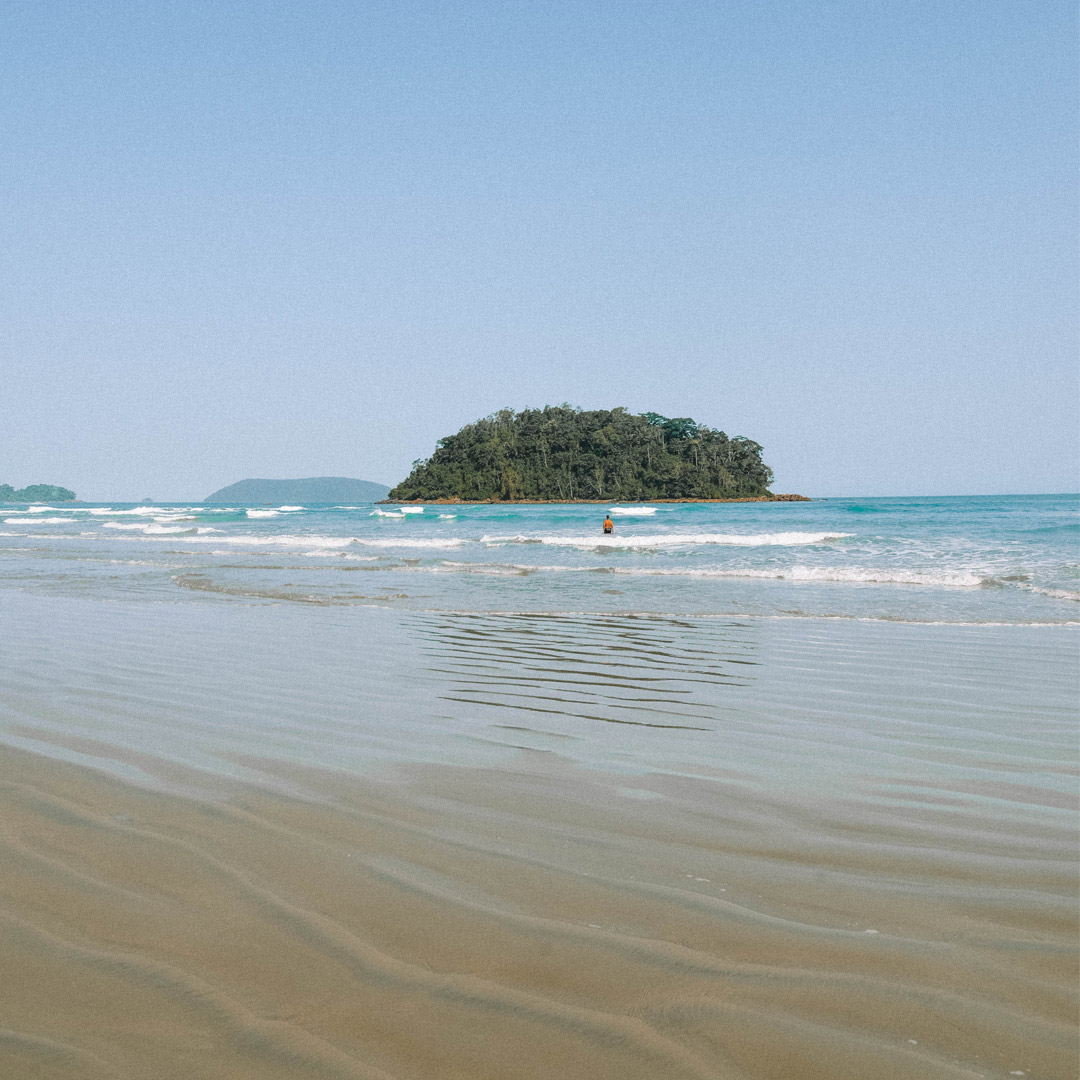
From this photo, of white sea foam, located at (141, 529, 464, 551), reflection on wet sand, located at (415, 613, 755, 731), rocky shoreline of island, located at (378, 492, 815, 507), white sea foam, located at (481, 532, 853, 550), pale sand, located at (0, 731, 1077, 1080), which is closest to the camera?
pale sand, located at (0, 731, 1077, 1080)

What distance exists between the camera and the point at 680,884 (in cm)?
277

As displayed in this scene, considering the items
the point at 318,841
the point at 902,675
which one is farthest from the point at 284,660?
the point at 902,675

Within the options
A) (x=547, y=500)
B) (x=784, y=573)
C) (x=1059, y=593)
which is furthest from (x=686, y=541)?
(x=547, y=500)

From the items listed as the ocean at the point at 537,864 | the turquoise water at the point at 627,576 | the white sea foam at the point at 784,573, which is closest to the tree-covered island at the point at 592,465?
the turquoise water at the point at 627,576

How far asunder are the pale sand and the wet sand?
10 mm

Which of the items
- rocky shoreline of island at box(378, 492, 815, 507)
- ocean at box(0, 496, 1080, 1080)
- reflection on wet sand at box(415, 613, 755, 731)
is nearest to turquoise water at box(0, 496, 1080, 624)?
reflection on wet sand at box(415, 613, 755, 731)

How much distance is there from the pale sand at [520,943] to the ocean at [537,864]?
11 millimetres

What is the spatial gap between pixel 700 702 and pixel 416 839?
3.09m

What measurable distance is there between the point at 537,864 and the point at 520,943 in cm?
58

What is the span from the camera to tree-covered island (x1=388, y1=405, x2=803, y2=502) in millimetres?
115500

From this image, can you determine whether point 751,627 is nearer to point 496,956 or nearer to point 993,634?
point 993,634

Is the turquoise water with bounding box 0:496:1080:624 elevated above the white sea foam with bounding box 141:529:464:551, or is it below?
below

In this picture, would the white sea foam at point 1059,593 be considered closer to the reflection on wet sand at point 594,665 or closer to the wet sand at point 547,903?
the reflection on wet sand at point 594,665

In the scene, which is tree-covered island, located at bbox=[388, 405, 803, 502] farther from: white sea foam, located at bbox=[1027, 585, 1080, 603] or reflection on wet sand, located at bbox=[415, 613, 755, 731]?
reflection on wet sand, located at bbox=[415, 613, 755, 731]
